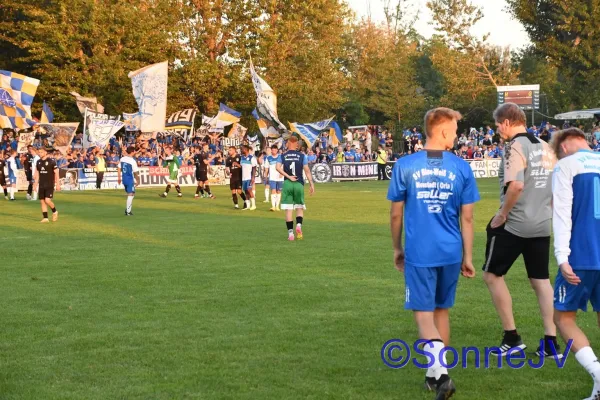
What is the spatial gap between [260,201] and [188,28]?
2882 centimetres

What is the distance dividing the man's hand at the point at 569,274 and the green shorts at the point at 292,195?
11.5 m

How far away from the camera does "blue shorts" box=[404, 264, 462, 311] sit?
5891mm

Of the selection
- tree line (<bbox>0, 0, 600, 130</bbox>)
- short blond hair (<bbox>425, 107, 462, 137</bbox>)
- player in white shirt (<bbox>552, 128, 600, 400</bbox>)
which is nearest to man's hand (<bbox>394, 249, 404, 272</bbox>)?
short blond hair (<bbox>425, 107, 462, 137</bbox>)

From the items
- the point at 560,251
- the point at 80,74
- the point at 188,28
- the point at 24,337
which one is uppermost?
the point at 188,28

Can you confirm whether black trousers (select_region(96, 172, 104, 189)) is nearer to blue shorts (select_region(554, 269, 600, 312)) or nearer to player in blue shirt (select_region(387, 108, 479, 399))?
player in blue shirt (select_region(387, 108, 479, 399))

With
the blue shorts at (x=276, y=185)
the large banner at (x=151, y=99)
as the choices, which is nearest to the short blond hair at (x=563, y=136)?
the blue shorts at (x=276, y=185)

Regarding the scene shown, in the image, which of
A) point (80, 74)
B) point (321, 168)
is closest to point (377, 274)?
point (321, 168)

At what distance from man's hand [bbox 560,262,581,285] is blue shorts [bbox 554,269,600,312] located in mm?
106

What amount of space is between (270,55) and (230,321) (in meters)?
49.7

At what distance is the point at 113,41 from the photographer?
171 ft

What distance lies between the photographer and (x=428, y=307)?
592cm

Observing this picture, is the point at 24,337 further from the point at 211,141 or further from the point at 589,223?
the point at 211,141

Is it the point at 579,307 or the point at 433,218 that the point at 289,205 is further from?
the point at 579,307

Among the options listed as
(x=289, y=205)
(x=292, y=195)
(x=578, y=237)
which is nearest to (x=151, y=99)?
(x=292, y=195)
